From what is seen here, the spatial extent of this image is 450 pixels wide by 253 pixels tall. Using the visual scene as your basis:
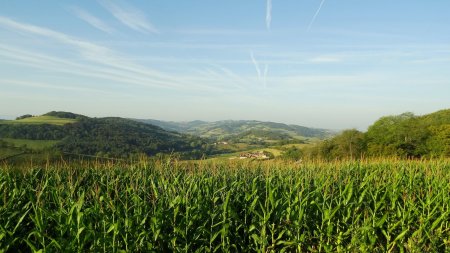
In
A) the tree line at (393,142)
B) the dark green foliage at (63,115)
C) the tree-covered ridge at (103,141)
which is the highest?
the dark green foliage at (63,115)

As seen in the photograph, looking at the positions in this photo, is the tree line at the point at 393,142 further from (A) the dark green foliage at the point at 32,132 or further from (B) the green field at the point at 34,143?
(A) the dark green foliage at the point at 32,132

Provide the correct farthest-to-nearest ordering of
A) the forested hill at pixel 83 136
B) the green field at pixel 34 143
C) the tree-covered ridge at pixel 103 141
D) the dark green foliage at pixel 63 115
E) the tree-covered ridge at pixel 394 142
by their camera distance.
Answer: the dark green foliage at pixel 63 115, the tree-covered ridge at pixel 103 141, the forested hill at pixel 83 136, the green field at pixel 34 143, the tree-covered ridge at pixel 394 142

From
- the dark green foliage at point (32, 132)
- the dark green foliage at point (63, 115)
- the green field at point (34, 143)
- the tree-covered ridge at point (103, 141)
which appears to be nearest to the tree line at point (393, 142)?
the tree-covered ridge at point (103, 141)

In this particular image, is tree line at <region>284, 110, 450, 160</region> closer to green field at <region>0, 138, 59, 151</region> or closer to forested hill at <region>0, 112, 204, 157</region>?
forested hill at <region>0, 112, 204, 157</region>

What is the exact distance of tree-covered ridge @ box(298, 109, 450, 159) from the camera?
54.3 metres

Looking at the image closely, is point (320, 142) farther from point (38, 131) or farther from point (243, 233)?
point (38, 131)

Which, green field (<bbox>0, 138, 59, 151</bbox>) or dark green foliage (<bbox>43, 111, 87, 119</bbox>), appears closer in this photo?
green field (<bbox>0, 138, 59, 151</bbox>)

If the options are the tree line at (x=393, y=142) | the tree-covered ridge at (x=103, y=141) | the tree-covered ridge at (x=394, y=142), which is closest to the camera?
the tree line at (x=393, y=142)

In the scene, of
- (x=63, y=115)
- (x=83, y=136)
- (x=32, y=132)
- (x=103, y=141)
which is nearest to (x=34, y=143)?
(x=32, y=132)

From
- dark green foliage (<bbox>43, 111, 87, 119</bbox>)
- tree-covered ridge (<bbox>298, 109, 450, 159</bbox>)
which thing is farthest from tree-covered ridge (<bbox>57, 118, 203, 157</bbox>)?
tree-covered ridge (<bbox>298, 109, 450, 159</bbox>)

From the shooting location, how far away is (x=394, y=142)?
187 ft

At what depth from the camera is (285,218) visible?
7.89 m

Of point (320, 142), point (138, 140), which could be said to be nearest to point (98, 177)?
point (320, 142)

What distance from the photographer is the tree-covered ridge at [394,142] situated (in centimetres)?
5428
